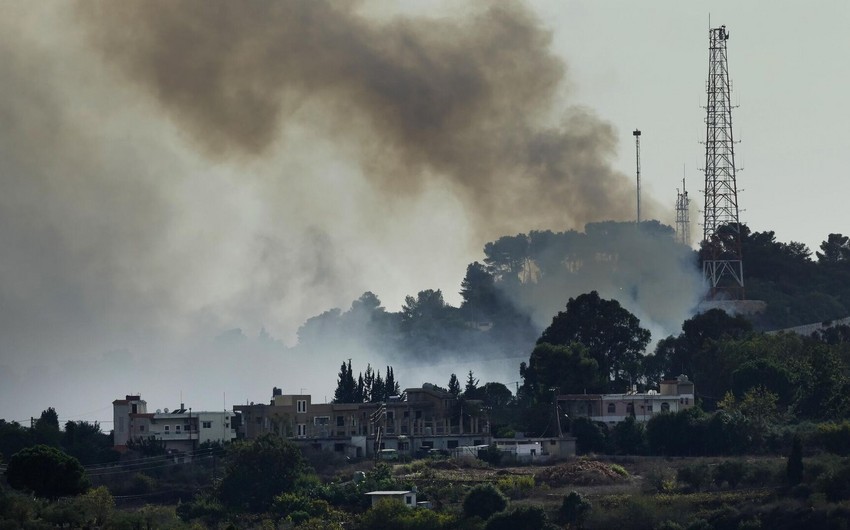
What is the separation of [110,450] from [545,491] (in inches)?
1038

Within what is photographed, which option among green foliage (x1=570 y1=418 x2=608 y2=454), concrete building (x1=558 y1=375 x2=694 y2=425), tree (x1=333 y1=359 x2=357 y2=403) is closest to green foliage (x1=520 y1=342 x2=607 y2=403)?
concrete building (x1=558 y1=375 x2=694 y2=425)

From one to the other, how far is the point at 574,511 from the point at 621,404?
76.6 ft

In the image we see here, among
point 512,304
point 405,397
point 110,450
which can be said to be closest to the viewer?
point 110,450

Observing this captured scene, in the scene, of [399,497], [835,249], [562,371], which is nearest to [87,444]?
[399,497]

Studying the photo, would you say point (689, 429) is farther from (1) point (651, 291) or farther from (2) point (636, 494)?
(1) point (651, 291)

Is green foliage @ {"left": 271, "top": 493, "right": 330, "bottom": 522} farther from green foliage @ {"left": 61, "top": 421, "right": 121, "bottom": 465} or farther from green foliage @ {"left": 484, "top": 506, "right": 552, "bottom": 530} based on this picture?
green foliage @ {"left": 61, "top": 421, "right": 121, "bottom": 465}

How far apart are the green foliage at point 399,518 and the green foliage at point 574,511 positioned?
4655mm

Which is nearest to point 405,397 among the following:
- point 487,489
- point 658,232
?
point 487,489

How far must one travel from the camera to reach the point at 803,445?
93000mm

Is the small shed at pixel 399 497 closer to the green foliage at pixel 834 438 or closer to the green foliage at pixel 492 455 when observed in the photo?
the green foliage at pixel 492 455

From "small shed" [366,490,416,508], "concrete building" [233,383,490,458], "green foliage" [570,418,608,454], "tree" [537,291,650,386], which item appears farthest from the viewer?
"tree" [537,291,650,386]

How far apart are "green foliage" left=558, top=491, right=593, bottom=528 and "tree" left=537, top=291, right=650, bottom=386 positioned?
99.3 ft

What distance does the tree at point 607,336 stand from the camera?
116 m

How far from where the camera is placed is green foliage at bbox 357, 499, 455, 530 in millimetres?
84688
